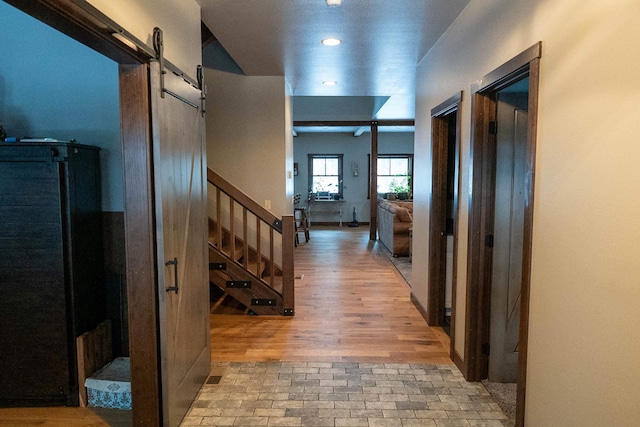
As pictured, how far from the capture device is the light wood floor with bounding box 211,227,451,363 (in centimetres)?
335

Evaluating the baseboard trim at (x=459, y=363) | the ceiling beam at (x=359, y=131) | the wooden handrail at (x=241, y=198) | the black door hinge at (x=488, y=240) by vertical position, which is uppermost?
the ceiling beam at (x=359, y=131)

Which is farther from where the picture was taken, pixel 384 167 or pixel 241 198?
pixel 384 167

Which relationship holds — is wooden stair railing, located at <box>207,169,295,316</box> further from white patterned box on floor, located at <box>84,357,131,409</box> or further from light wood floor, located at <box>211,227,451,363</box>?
white patterned box on floor, located at <box>84,357,131,409</box>

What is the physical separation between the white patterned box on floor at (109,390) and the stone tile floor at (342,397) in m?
0.43

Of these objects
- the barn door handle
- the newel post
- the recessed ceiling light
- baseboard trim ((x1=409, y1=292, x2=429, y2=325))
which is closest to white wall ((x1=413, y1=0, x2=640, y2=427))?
the recessed ceiling light

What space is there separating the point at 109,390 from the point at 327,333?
1.85 metres

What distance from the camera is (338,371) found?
3033 mm

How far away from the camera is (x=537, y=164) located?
6.35 feet

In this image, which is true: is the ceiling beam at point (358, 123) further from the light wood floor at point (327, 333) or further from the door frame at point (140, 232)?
the door frame at point (140, 232)

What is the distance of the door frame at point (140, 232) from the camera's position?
1.99 meters

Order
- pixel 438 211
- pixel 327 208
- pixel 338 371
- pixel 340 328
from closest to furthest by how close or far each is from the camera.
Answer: pixel 338 371 < pixel 438 211 < pixel 340 328 < pixel 327 208

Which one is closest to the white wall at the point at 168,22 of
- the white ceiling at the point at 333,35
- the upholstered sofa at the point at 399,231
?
the white ceiling at the point at 333,35

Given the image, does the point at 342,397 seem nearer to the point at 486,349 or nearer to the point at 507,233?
the point at 486,349

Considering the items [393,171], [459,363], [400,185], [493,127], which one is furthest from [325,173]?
[493,127]
